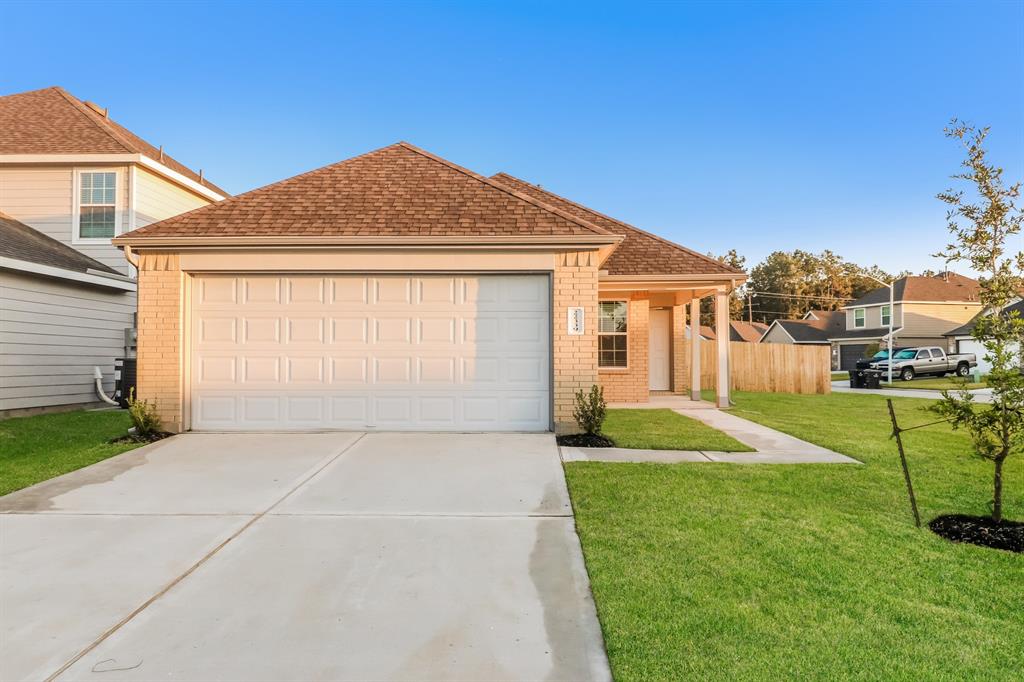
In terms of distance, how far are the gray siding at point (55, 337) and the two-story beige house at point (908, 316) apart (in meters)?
35.5

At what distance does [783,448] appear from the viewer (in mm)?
7430

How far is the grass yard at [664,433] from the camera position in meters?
7.36

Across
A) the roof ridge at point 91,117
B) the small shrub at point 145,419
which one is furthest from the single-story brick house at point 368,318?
the roof ridge at point 91,117

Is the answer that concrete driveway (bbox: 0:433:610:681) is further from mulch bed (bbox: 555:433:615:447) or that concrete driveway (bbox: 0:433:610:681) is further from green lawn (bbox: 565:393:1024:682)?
mulch bed (bbox: 555:433:615:447)

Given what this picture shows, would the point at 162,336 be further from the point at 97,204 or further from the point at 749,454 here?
the point at 749,454

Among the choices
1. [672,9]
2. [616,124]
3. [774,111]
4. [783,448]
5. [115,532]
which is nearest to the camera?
[115,532]

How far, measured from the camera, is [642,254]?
1259 centimetres

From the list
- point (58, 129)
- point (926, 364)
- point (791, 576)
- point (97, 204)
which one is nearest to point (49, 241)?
point (97, 204)

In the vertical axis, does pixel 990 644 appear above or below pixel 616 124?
below

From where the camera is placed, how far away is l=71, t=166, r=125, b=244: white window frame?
1294cm

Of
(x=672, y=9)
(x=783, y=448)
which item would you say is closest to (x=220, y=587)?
(x=783, y=448)

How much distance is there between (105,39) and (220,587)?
16739 millimetres

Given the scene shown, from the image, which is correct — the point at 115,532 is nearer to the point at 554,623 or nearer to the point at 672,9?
the point at 554,623

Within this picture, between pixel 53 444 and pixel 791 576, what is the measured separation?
9464 millimetres
